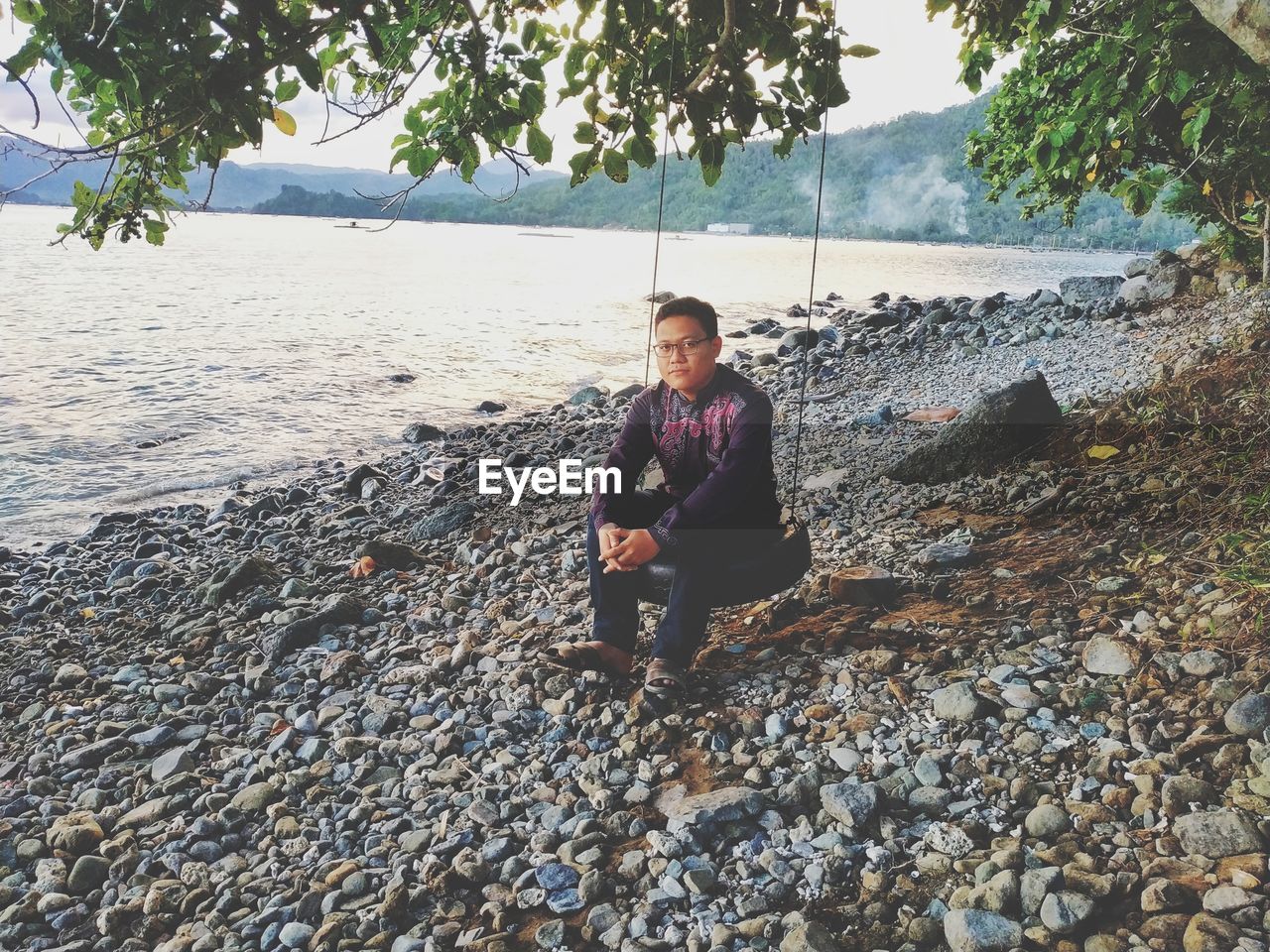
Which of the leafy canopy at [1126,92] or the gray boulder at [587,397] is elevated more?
the leafy canopy at [1126,92]

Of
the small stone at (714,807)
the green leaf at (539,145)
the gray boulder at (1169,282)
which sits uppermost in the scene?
the green leaf at (539,145)

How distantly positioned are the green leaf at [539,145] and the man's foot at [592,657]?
8.00ft

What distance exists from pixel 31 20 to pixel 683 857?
165 inches

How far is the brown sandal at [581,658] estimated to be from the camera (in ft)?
15.3

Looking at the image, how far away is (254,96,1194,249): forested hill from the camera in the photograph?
4515 inches

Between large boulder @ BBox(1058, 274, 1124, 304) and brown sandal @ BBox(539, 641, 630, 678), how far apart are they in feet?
60.1

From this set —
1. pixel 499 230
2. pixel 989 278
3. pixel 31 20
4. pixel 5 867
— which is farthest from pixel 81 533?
pixel 499 230

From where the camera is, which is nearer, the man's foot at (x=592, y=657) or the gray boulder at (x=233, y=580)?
the man's foot at (x=592, y=657)

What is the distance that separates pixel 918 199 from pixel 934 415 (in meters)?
133

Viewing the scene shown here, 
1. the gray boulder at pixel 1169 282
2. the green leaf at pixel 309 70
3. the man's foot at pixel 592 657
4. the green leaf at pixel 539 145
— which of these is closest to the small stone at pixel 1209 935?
the man's foot at pixel 592 657

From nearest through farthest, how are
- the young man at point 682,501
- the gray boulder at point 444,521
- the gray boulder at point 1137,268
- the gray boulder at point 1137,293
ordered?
the young man at point 682,501 < the gray boulder at point 444,521 < the gray boulder at point 1137,293 < the gray boulder at point 1137,268

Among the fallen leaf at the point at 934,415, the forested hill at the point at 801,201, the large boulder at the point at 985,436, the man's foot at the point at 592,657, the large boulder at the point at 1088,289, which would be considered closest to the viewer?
the man's foot at the point at 592,657

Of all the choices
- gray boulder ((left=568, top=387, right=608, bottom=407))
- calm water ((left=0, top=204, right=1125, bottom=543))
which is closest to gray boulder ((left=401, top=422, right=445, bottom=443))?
calm water ((left=0, top=204, right=1125, bottom=543))

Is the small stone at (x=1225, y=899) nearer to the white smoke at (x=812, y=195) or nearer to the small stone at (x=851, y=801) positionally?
the small stone at (x=851, y=801)
